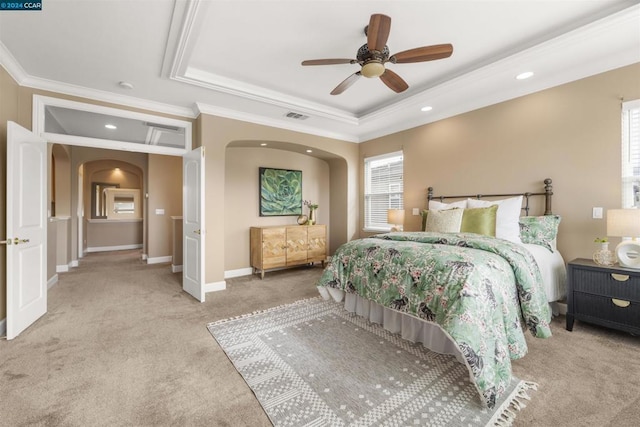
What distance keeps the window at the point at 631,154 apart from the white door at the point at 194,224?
181 inches

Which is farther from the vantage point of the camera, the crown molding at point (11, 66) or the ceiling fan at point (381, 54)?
the crown molding at point (11, 66)

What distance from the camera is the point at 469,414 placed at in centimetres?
156

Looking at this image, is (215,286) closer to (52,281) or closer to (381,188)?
(52,281)

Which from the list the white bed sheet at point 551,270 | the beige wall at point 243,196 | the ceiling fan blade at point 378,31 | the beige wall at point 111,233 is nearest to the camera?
the ceiling fan blade at point 378,31

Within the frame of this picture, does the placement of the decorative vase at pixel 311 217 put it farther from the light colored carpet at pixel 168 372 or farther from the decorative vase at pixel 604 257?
the decorative vase at pixel 604 257

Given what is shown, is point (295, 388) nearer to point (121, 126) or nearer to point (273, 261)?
point (273, 261)

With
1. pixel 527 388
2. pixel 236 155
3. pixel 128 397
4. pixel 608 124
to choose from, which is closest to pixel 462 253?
pixel 527 388

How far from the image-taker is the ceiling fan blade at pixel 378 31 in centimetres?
199

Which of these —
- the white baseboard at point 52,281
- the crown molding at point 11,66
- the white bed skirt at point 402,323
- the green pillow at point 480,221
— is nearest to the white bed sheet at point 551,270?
the green pillow at point 480,221

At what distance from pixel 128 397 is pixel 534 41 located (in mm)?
4569

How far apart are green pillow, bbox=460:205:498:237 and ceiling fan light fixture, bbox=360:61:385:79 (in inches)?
76.8

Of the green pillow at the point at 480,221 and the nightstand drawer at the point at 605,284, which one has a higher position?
the green pillow at the point at 480,221

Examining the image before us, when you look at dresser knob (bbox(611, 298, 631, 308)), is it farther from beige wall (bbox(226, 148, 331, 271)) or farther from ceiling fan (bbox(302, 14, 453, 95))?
beige wall (bbox(226, 148, 331, 271))

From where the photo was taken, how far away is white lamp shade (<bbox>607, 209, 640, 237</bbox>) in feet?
7.50
